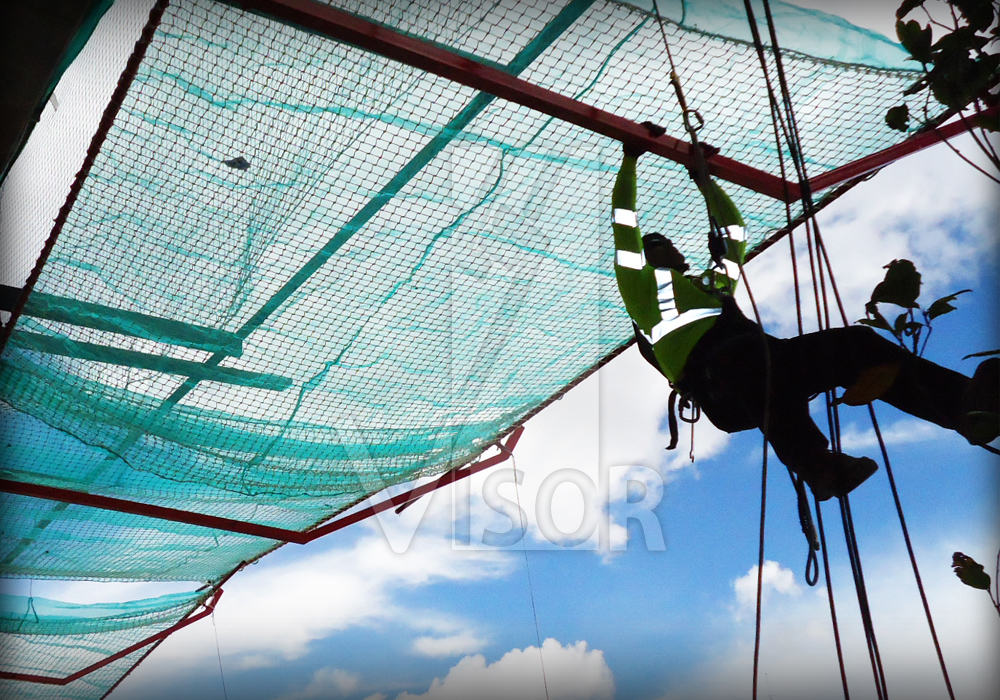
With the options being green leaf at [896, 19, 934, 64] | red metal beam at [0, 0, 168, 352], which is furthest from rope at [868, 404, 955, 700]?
red metal beam at [0, 0, 168, 352]

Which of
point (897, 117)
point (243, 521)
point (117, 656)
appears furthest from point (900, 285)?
point (117, 656)

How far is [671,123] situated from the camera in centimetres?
231

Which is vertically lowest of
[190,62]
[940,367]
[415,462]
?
[940,367]

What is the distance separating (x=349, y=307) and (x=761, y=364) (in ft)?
4.73

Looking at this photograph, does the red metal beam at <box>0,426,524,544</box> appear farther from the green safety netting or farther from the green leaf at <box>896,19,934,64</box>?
the green leaf at <box>896,19,934,64</box>

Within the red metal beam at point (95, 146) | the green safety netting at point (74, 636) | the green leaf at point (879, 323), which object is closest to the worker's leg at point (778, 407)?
the green leaf at point (879, 323)

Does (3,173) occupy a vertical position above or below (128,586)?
above

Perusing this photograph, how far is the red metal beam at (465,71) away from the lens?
1759 mm

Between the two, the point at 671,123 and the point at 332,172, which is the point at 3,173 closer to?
the point at 332,172

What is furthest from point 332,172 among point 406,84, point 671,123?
point 671,123

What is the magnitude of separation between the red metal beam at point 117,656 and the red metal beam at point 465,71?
163 inches

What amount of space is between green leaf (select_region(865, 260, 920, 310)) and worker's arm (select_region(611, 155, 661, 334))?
0.62 metres

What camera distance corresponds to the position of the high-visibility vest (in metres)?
1.89

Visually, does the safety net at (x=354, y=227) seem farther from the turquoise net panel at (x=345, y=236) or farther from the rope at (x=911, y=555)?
the rope at (x=911, y=555)
